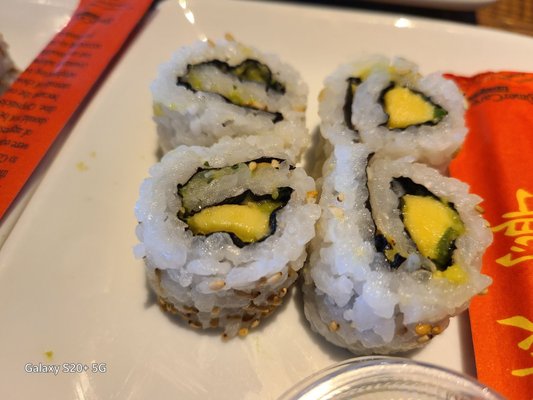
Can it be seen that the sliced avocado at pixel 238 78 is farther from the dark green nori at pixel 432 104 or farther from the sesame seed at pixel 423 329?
the sesame seed at pixel 423 329

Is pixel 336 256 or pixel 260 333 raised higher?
pixel 336 256

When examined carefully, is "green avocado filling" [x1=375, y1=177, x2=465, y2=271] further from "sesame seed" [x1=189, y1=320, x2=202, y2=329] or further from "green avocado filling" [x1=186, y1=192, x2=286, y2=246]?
"sesame seed" [x1=189, y1=320, x2=202, y2=329]

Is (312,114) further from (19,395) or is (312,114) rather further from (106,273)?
(19,395)

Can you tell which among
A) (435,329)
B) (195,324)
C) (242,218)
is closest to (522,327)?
(435,329)

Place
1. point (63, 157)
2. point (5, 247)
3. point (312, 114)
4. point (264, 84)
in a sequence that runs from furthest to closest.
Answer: point (312, 114), point (264, 84), point (63, 157), point (5, 247)

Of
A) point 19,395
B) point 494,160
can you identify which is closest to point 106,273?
point 19,395

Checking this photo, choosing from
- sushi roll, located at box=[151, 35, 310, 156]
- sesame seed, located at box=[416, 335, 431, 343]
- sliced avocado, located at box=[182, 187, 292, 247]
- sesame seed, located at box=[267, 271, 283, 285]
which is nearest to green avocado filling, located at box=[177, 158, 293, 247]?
sliced avocado, located at box=[182, 187, 292, 247]

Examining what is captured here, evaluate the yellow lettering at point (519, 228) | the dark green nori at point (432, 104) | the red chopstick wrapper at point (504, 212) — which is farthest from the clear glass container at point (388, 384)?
the dark green nori at point (432, 104)
